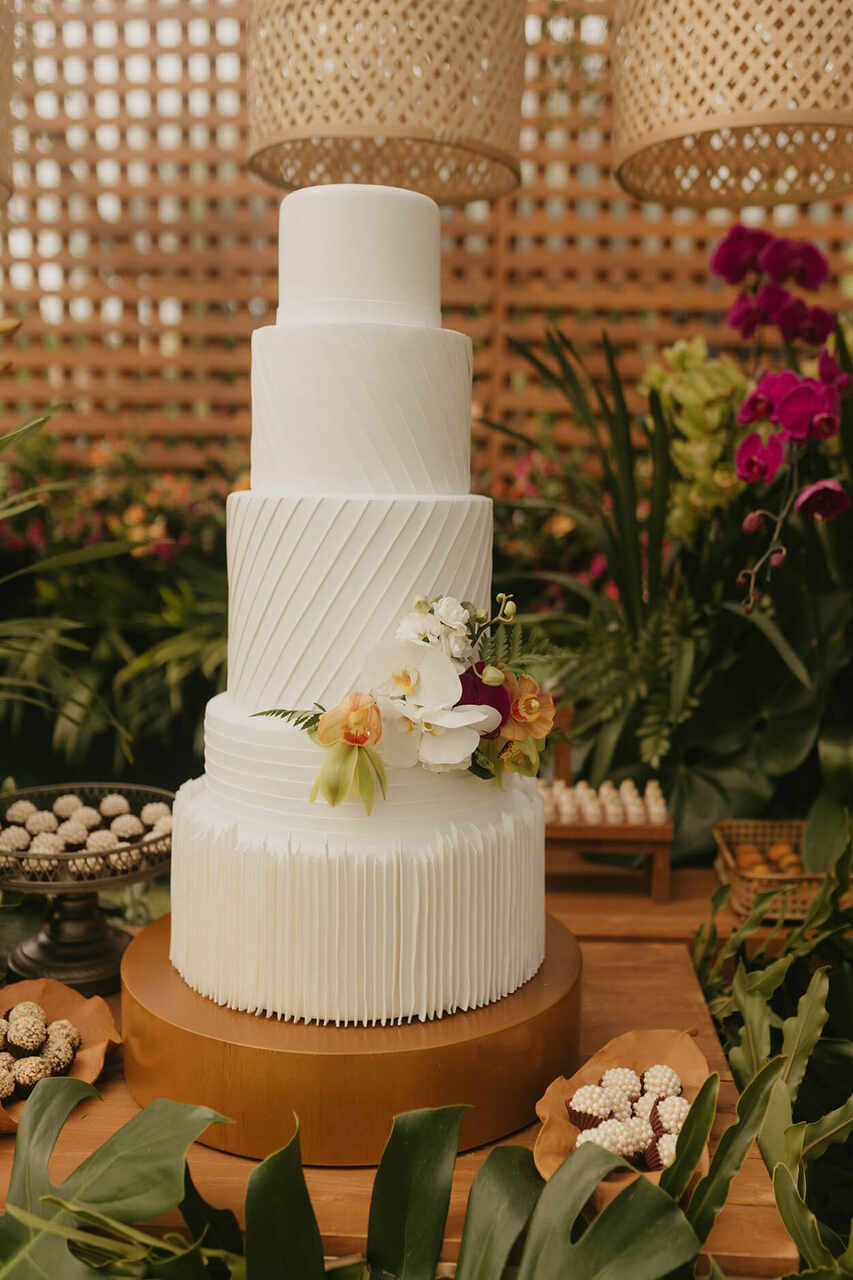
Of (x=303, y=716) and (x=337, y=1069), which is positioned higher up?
(x=303, y=716)

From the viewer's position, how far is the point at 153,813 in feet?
5.05

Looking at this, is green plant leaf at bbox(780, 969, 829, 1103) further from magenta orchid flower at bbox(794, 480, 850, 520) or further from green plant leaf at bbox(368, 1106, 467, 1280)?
magenta orchid flower at bbox(794, 480, 850, 520)

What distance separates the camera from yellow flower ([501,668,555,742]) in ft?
3.77

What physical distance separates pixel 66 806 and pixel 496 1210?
0.91 meters

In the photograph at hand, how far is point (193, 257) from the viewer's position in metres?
3.83

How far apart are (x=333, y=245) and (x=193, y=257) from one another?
115 inches

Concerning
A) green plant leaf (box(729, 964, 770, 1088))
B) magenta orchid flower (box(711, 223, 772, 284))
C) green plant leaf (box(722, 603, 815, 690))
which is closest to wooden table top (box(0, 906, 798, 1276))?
green plant leaf (box(729, 964, 770, 1088))

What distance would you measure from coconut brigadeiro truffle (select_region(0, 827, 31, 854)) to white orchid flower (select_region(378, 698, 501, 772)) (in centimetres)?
64

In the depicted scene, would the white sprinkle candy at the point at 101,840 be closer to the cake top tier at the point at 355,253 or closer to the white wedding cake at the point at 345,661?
the white wedding cake at the point at 345,661

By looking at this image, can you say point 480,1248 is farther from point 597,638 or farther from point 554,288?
point 554,288

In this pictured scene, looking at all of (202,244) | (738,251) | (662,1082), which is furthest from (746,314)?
(202,244)

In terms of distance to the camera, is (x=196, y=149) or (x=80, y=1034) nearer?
(x=80, y=1034)

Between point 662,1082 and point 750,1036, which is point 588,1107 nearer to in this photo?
point 662,1082

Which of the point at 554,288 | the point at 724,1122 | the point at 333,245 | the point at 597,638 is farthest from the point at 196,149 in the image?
the point at 724,1122
